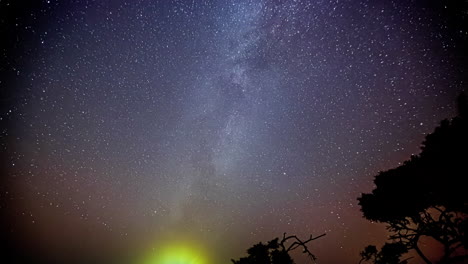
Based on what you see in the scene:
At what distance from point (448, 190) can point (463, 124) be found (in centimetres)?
192

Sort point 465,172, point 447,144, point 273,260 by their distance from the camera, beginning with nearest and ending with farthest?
point 273,260
point 465,172
point 447,144

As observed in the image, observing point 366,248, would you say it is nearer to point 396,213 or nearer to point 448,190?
point 396,213

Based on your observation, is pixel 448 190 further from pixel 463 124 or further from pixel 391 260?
pixel 391 260

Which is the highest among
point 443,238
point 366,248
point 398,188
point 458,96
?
point 458,96

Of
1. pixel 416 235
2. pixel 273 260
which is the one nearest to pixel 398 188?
pixel 416 235

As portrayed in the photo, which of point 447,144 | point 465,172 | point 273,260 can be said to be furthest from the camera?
point 447,144

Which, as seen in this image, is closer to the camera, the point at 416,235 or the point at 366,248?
the point at 416,235

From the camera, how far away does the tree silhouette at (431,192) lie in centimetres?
639

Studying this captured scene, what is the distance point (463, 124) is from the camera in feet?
22.0

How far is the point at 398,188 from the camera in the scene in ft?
26.9

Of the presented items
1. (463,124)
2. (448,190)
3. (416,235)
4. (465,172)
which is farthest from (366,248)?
(463,124)

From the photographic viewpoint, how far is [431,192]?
24.6 feet

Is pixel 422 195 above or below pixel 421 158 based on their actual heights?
below

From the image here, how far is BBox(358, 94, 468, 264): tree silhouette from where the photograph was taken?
21.0 feet
